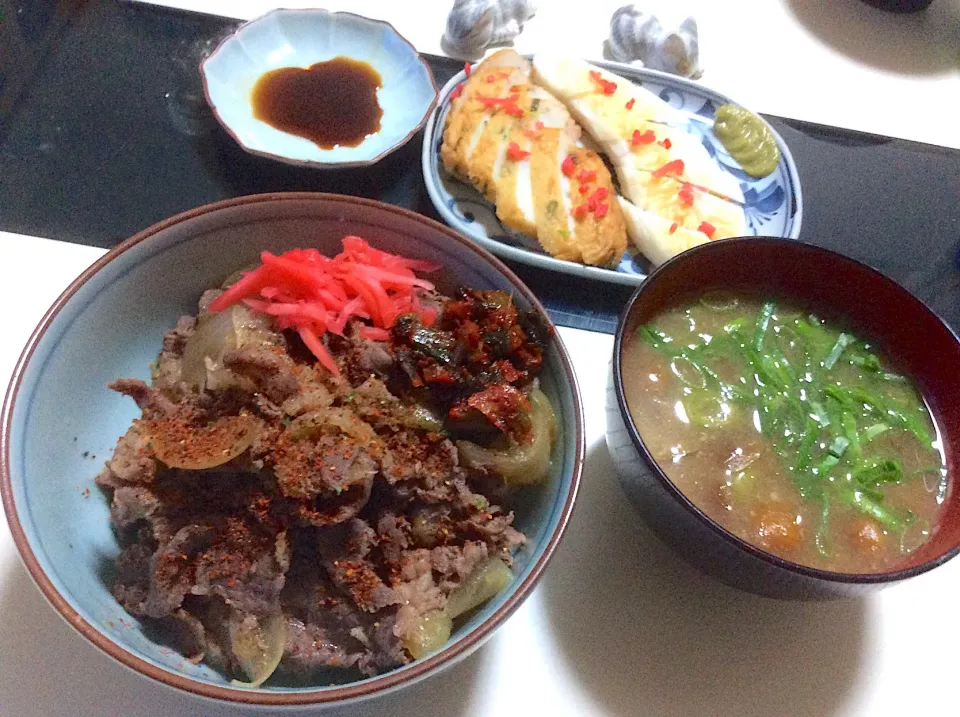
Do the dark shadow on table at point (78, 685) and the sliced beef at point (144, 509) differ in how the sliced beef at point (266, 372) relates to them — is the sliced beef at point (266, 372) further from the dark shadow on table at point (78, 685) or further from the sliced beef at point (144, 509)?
the dark shadow on table at point (78, 685)

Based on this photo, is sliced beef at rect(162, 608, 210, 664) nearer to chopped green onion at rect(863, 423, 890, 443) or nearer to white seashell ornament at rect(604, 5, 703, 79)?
chopped green onion at rect(863, 423, 890, 443)

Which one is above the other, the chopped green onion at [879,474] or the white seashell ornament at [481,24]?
the white seashell ornament at [481,24]

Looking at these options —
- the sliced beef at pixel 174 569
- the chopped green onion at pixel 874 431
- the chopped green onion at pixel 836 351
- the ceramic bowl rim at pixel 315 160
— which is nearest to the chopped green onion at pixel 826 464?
the chopped green onion at pixel 874 431

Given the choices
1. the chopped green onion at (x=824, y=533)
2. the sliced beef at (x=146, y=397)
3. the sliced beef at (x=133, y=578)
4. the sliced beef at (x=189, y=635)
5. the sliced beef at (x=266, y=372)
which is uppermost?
the sliced beef at (x=266, y=372)

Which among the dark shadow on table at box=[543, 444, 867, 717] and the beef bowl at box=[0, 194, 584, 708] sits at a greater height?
the beef bowl at box=[0, 194, 584, 708]

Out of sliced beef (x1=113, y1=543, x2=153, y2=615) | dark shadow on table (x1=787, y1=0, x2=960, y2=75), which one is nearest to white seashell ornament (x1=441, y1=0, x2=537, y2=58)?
dark shadow on table (x1=787, y1=0, x2=960, y2=75)

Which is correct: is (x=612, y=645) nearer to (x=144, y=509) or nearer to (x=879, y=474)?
(x=879, y=474)
